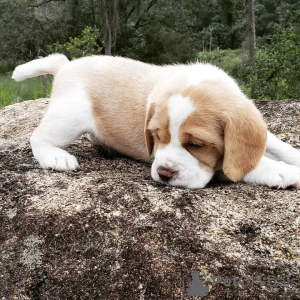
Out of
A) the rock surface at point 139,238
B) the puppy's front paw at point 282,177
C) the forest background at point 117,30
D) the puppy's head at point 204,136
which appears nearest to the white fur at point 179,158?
the puppy's head at point 204,136

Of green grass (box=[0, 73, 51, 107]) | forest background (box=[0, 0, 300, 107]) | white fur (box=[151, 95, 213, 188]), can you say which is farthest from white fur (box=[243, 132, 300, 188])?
forest background (box=[0, 0, 300, 107])

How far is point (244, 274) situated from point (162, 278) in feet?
1.44

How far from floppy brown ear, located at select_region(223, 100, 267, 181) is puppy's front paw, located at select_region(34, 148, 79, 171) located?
4.68 ft

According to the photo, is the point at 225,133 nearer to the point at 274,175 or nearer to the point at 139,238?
the point at 274,175

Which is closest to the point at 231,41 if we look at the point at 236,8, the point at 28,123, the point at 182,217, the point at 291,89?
the point at 236,8

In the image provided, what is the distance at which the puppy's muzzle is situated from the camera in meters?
2.93

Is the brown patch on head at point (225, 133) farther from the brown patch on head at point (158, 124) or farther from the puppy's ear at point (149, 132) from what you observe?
the puppy's ear at point (149, 132)

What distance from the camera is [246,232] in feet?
7.72

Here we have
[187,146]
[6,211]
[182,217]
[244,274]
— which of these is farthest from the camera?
[187,146]

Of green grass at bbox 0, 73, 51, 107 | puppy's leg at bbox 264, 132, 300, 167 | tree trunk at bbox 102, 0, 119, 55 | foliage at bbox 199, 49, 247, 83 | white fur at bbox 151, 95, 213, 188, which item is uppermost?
white fur at bbox 151, 95, 213, 188

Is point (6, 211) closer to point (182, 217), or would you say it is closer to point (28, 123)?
point (182, 217)

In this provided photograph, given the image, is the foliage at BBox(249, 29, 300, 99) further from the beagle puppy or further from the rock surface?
the rock surface

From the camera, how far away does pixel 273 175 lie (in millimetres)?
3025

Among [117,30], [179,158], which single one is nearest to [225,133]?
[179,158]
